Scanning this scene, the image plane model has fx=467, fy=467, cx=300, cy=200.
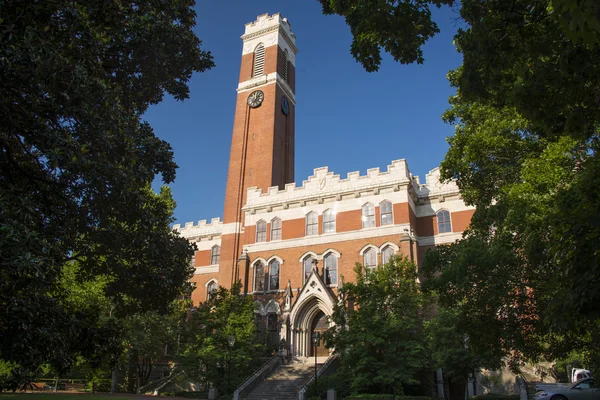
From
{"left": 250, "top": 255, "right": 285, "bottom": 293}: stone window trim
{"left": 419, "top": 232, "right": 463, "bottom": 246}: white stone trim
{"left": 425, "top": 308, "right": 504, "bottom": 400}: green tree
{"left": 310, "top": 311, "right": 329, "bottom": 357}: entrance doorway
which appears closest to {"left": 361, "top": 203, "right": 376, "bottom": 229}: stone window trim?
{"left": 419, "top": 232, "right": 463, "bottom": 246}: white stone trim

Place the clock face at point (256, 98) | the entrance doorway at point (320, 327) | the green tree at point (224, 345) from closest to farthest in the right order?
the green tree at point (224, 345)
the entrance doorway at point (320, 327)
the clock face at point (256, 98)

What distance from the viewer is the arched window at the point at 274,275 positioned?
3457cm

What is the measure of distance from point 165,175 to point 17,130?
17.4 ft

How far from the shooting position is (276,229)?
36375mm

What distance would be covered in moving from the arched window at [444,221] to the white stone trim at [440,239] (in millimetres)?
438

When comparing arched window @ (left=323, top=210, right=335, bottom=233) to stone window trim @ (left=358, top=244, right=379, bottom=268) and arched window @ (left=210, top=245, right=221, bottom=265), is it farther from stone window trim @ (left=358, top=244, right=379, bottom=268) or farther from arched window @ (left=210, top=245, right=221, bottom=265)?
arched window @ (left=210, top=245, right=221, bottom=265)

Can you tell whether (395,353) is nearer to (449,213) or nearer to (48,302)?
(449,213)

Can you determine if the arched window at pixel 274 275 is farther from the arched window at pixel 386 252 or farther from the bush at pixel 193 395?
the bush at pixel 193 395

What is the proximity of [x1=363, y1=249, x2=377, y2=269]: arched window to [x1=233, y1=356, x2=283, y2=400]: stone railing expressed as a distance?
8694mm

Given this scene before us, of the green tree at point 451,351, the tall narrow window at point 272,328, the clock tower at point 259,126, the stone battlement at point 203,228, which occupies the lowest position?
the green tree at point 451,351

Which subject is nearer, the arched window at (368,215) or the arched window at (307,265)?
the arched window at (368,215)

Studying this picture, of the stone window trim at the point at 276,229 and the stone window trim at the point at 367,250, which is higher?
the stone window trim at the point at 276,229

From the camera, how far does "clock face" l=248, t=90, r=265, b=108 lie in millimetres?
43562

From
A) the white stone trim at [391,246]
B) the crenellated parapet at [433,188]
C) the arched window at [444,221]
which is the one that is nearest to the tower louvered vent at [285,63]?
the crenellated parapet at [433,188]
